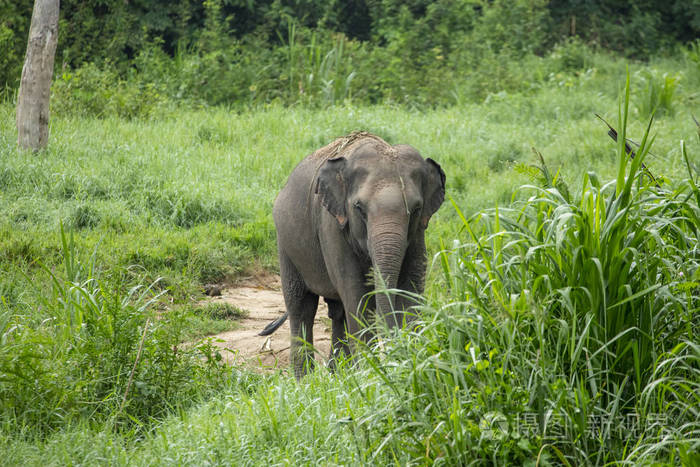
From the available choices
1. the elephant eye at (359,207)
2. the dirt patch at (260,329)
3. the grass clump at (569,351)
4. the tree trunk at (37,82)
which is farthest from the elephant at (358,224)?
the tree trunk at (37,82)

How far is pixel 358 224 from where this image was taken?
16.3 ft

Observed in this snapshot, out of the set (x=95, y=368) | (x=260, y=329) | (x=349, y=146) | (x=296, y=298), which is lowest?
(x=260, y=329)

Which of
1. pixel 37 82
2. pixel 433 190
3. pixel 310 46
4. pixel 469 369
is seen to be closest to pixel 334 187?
pixel 433 190

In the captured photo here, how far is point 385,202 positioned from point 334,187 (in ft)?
1.66

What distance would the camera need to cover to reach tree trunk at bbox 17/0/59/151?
9.59 metres

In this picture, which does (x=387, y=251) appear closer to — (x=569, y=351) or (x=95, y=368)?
(x=569, y=351)

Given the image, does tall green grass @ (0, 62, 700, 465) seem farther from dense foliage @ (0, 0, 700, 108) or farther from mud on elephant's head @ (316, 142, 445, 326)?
dense foliage @ (0, 0, 700, 108)

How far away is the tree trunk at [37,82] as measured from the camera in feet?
31.4

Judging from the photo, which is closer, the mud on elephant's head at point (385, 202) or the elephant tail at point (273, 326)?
the mud on elephant's head at point (385, 202)

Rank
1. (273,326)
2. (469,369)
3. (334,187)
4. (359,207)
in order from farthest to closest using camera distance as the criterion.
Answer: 1. (273,326)
2. (334,187)
3. (359,207)
4. (469,369)

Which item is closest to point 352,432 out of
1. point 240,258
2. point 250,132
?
point 240,258

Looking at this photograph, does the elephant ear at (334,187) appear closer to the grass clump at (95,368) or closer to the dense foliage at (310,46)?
the grass clump at (95,368)

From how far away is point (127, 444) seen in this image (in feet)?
12.8

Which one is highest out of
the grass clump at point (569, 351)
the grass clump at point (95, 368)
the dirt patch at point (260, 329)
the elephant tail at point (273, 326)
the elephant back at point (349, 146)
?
the elephant back at point (349, 146)
